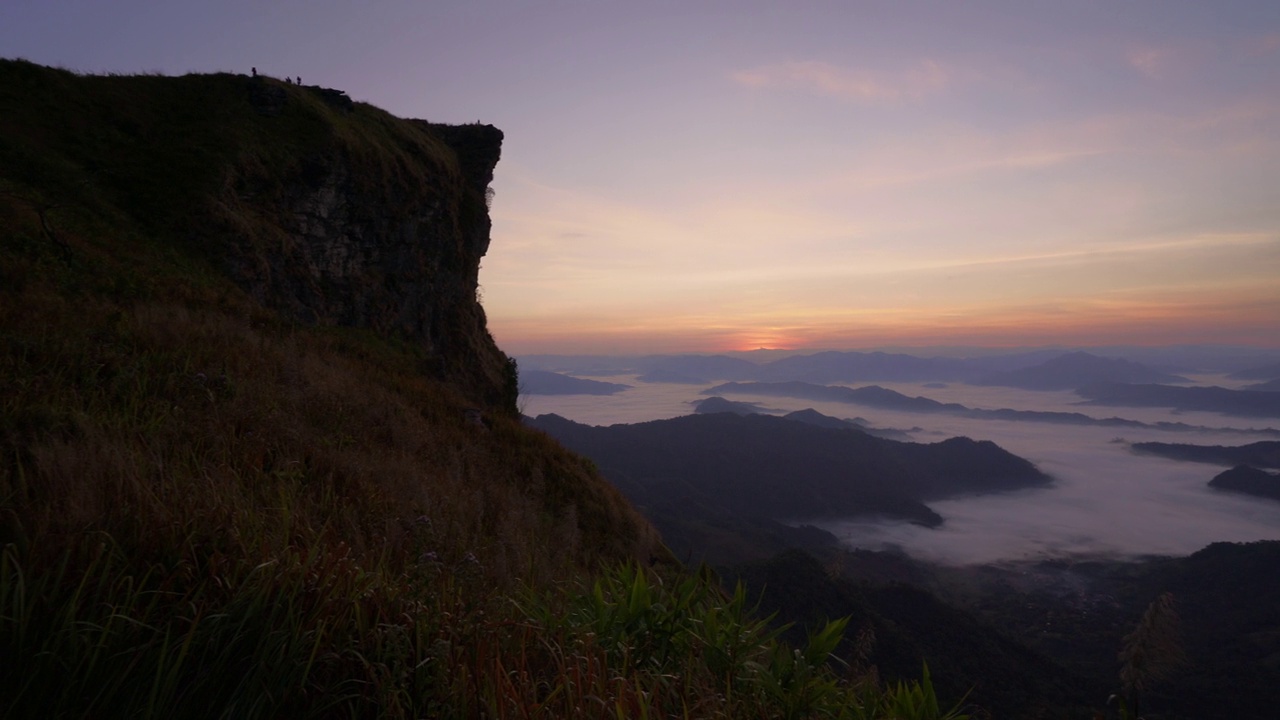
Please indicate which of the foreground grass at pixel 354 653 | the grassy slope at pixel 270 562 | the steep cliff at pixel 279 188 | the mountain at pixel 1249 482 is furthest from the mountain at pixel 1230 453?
the foreground grass at pixel 354 653

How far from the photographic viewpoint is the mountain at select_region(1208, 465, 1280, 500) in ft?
454

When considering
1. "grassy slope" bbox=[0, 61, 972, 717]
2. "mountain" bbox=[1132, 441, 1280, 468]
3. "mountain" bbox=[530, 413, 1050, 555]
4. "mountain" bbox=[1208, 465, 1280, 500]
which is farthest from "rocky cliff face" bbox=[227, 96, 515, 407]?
"mountain" bbox=[1132, 441, 1280, 468]

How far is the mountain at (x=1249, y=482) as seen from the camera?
454ft

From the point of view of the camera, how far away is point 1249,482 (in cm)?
14388

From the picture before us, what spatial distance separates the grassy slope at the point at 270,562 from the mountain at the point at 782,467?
3422 inches

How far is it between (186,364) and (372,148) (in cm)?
1420

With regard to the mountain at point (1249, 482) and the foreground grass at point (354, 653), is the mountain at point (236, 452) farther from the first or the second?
the mountain at point (1249, 482)

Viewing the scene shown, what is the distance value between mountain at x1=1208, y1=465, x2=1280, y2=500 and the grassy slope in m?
200

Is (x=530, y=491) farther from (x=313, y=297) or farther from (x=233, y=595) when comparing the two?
(x=313, y=297)

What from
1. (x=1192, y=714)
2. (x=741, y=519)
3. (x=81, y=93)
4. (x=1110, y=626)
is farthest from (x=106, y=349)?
(x=741, y=519)

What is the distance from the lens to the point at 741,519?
311ft

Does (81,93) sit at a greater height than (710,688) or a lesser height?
greater

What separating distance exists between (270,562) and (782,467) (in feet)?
454

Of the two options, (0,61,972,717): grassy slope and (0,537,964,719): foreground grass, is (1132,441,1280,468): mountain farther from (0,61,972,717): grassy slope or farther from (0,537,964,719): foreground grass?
(0,537,964,719): foreground grass
